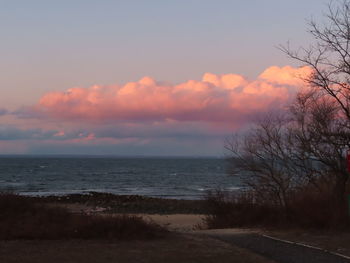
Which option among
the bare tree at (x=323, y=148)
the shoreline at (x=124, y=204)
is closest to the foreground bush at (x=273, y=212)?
the bare tree at (x=323, y=148)

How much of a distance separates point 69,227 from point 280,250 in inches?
236

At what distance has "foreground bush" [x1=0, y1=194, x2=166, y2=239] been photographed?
14.6 m

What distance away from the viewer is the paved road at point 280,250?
37.9 ft

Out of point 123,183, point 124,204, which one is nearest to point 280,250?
point 124,204

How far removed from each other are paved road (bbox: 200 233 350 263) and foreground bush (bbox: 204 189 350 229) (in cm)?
235

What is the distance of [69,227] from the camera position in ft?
49.2

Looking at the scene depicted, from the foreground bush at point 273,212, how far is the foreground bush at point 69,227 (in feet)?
15.6

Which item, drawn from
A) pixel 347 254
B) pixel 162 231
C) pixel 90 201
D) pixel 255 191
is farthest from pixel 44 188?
pixel 347 254

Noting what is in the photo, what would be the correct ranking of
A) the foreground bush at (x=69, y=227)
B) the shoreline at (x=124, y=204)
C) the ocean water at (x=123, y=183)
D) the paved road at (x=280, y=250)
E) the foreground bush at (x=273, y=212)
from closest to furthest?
the paved road at (x=280, y=250)
the foreground bush at (x=69, y=227)
the foreground bush at (x=273, y=212)
the shoreline at (x=124, y=204)
the ocean water at (x=123, y=183)

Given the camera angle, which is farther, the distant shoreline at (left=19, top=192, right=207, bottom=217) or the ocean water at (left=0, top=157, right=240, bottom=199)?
the ocean water at (left=0, top=157, right=240, bottom=199)

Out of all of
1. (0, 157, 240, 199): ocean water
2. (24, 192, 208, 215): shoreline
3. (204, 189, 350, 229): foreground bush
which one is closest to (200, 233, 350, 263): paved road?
(204, 189, 350, 229): foreground bush

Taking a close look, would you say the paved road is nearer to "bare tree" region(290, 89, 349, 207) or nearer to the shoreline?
"bare tree" region(290, 89, 349, 207)

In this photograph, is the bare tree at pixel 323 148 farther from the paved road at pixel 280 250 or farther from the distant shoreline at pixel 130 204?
the distant shoreline at pixel 130 204

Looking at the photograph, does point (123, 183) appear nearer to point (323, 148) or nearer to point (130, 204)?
point (130, 204)
